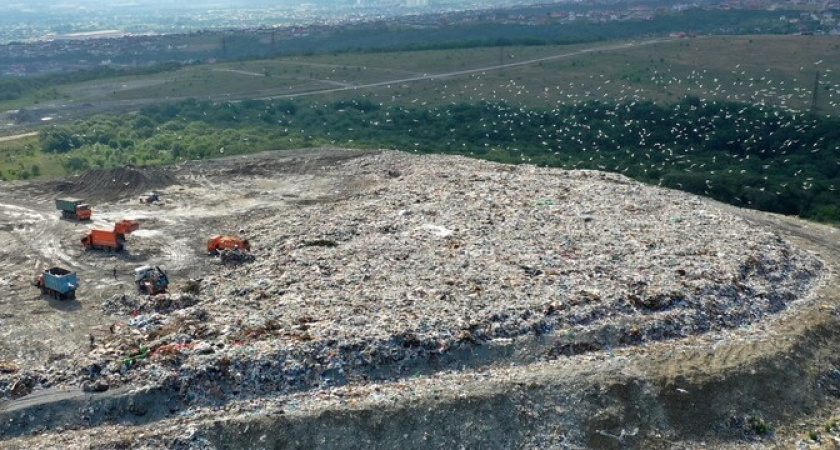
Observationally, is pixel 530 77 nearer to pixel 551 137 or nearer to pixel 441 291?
pixel 551 137

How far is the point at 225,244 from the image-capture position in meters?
25.9

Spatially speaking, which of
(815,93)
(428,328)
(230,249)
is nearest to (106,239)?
(230,249)

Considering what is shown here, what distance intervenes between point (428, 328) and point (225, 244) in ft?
31.0

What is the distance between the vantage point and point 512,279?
2117 cm

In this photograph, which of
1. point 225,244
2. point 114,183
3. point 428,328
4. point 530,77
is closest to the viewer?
point 428,328

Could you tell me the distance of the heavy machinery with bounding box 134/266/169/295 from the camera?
22.8 meters

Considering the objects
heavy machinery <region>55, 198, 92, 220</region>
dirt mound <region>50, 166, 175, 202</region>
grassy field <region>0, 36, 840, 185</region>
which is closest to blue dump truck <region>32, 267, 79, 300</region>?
heavy machinery <region>55, 198, 92, 220</region>

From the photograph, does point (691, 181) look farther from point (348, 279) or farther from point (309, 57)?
point (309, 57)

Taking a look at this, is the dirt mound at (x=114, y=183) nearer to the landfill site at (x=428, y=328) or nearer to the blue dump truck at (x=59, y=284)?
the landfill site at (x=428, y=328)

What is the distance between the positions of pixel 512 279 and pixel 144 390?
871 cm

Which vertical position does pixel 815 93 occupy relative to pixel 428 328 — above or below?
below

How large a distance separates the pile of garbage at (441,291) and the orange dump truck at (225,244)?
25.2 inches

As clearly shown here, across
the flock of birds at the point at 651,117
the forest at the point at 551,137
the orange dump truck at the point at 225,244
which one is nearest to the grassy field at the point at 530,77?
the flock of birds at the point at 651,117

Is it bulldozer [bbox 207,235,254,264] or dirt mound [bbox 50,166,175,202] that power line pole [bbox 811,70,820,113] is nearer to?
dirt mound [bbox 50,166,175,202]
